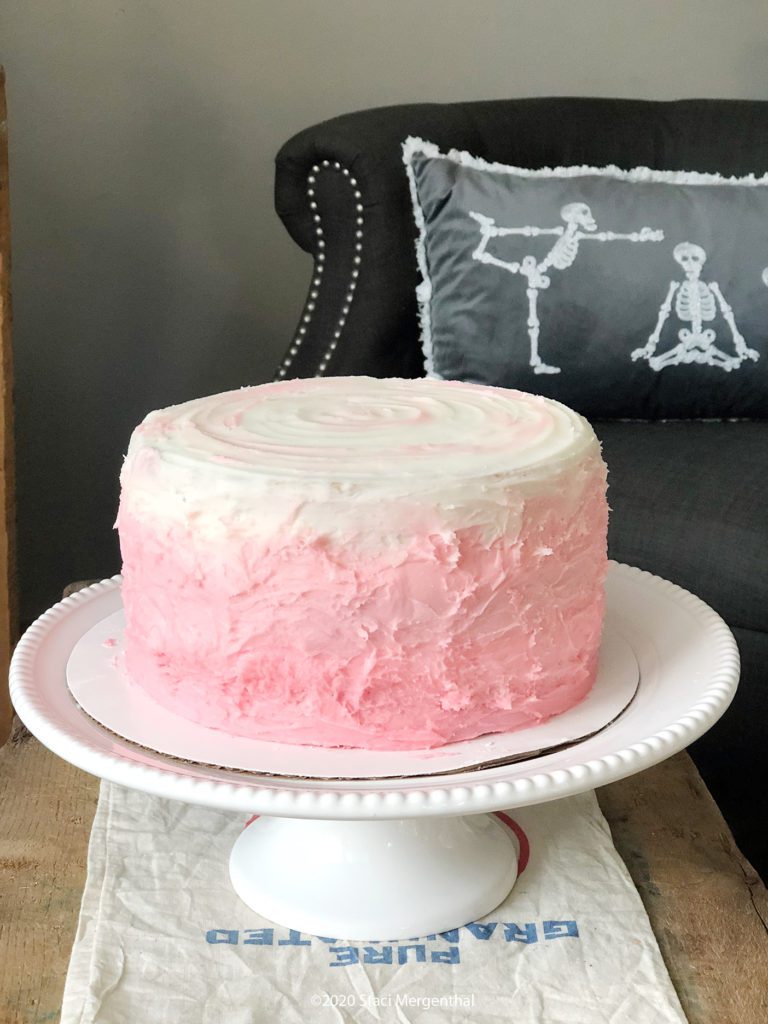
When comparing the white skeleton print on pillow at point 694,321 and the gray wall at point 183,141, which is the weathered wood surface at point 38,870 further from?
the gray wall at point 183,141

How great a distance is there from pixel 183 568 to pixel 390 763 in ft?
0.63

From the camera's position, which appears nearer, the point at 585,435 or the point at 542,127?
the point at 585,435

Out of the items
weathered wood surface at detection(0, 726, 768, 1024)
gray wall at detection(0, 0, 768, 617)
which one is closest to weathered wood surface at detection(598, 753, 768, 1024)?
weathered wood surface at detection(0, 726, 768, 1024)

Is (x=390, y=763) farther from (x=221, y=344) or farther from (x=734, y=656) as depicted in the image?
(x=221, y=344)

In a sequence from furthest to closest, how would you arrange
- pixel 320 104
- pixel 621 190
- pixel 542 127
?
pixel 320 104 < pixel 542 127 < pixel 621 190

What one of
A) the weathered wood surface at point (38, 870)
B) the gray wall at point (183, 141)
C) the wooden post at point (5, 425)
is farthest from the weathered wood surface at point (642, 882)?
the gray wall at point (183, 141)

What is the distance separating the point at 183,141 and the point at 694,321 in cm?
100

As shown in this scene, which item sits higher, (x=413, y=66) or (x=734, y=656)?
(x=413, y=66)

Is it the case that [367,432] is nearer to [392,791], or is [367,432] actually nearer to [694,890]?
[392,791]

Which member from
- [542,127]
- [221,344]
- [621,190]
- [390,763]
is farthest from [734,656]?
[221,344]

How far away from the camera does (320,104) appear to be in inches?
77.6

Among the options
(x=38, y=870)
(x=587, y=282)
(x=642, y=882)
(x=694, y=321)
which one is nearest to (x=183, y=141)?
(x=587, y=282)

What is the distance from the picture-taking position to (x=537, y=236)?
1.48 meters

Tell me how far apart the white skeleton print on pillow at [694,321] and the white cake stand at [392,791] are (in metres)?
0.64
